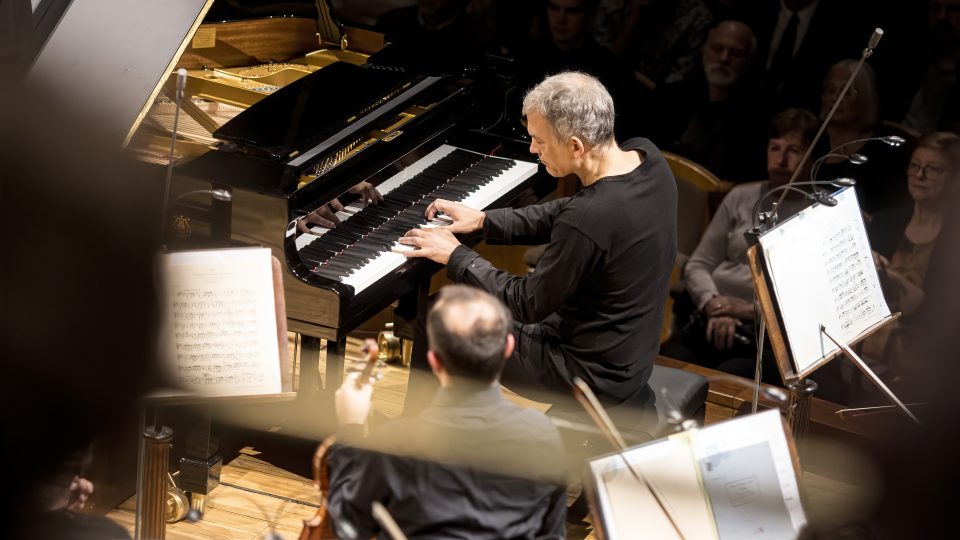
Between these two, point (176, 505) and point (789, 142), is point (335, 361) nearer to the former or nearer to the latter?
point (176, 505)

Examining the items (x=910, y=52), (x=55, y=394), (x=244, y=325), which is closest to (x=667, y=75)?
(x=910, y=52)

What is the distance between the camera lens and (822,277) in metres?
3.01

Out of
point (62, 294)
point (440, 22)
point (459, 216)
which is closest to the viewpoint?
point (62, 294)

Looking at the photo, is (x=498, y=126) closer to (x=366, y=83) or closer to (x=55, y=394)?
(x=366, y=83)

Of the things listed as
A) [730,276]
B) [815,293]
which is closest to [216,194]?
[815,293]

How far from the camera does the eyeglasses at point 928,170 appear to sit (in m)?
3.85

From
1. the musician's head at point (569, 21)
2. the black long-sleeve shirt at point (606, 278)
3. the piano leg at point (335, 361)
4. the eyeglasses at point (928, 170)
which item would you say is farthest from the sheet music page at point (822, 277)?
the musician's head at point (569, 21)

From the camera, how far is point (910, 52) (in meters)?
4.26

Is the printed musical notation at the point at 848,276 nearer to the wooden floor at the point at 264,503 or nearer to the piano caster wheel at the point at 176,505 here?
the wooden floor at the point at 264,503

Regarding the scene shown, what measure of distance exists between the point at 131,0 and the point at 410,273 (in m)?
1.06

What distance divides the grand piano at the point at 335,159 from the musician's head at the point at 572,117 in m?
0.57

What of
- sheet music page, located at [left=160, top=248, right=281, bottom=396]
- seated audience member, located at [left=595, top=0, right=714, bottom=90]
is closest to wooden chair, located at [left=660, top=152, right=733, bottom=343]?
seated audience member, located at [left=595, top=0, right=714, bottom=90]

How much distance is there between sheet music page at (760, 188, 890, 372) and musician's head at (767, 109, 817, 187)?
92 centimetres

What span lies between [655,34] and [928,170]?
132 cm
